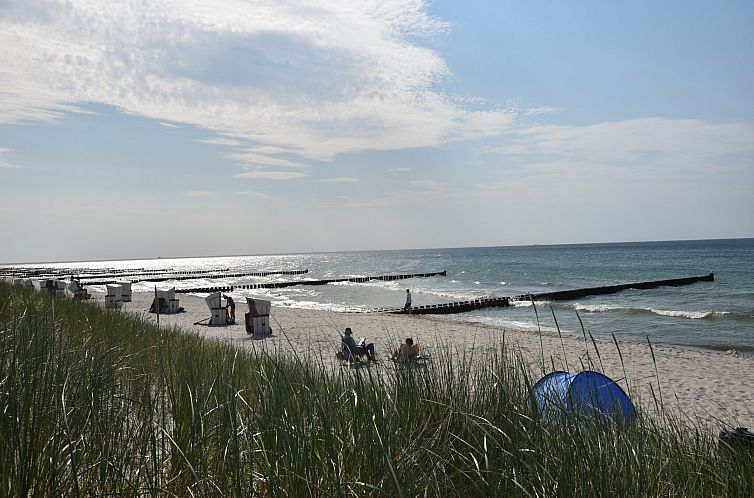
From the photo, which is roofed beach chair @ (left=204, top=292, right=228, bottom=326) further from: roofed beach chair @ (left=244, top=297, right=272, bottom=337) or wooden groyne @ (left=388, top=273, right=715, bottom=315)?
wooden groyne @ (left=388, top=273, right=715, bottom=315)

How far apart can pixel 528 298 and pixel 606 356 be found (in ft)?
54.8

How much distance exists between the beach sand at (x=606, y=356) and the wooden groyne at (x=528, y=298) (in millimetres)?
4755

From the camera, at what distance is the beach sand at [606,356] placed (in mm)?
7544

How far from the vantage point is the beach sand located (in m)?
7.54

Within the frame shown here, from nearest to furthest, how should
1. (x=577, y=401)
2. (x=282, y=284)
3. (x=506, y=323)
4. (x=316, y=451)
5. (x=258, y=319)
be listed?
(x=316, y=451) → (x=577, y=401) → (x=258, y=319) → (x=506, y=323) → (x=282, y=284)

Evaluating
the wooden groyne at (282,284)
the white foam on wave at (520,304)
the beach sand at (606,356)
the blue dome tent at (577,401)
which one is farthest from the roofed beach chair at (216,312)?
the wooden groyne at (282,284)

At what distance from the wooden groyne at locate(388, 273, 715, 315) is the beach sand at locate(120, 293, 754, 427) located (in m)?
4.75

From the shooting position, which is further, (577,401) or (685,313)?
(685,313)

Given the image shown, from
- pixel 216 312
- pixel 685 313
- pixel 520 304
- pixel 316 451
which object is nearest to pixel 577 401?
pixel 316 451

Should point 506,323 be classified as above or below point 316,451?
below

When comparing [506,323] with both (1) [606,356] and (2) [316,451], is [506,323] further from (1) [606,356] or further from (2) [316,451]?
(2) [316,451]

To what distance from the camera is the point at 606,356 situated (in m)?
13.0

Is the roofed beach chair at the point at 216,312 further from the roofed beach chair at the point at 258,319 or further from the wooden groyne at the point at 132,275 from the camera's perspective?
the wooden groyne at the point at 132,275

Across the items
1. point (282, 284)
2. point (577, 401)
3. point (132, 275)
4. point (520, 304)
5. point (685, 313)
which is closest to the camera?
point (577, 401)
